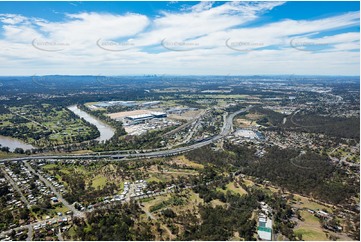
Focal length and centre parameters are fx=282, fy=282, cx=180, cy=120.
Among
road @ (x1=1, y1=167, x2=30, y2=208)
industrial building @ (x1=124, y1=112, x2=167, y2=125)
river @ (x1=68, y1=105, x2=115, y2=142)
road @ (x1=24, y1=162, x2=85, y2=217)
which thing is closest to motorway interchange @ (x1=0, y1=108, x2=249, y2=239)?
road @ (x1=24, y1=162, x2=85, y2=217)

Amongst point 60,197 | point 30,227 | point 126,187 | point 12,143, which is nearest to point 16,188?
point 60,197

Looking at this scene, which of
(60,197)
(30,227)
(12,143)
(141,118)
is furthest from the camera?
(141,118)

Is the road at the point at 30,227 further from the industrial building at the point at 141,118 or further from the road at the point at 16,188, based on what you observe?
the industrial building at the point at 141,118

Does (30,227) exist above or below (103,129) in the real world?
below

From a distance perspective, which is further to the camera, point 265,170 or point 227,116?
point 227,116

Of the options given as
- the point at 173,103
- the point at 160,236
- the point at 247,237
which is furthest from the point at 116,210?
the point at 173,103

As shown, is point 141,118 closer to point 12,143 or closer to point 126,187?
point 12,143

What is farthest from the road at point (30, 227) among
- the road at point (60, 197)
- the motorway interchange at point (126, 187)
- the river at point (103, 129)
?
the river at point (103, 129)

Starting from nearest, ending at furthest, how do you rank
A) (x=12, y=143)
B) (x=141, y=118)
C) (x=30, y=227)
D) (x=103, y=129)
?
(x=30, y=227)
(x=12, y=143)
(x=103, y=129)
(x=141, y=118)

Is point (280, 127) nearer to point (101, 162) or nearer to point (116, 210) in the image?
point (101, 162)
